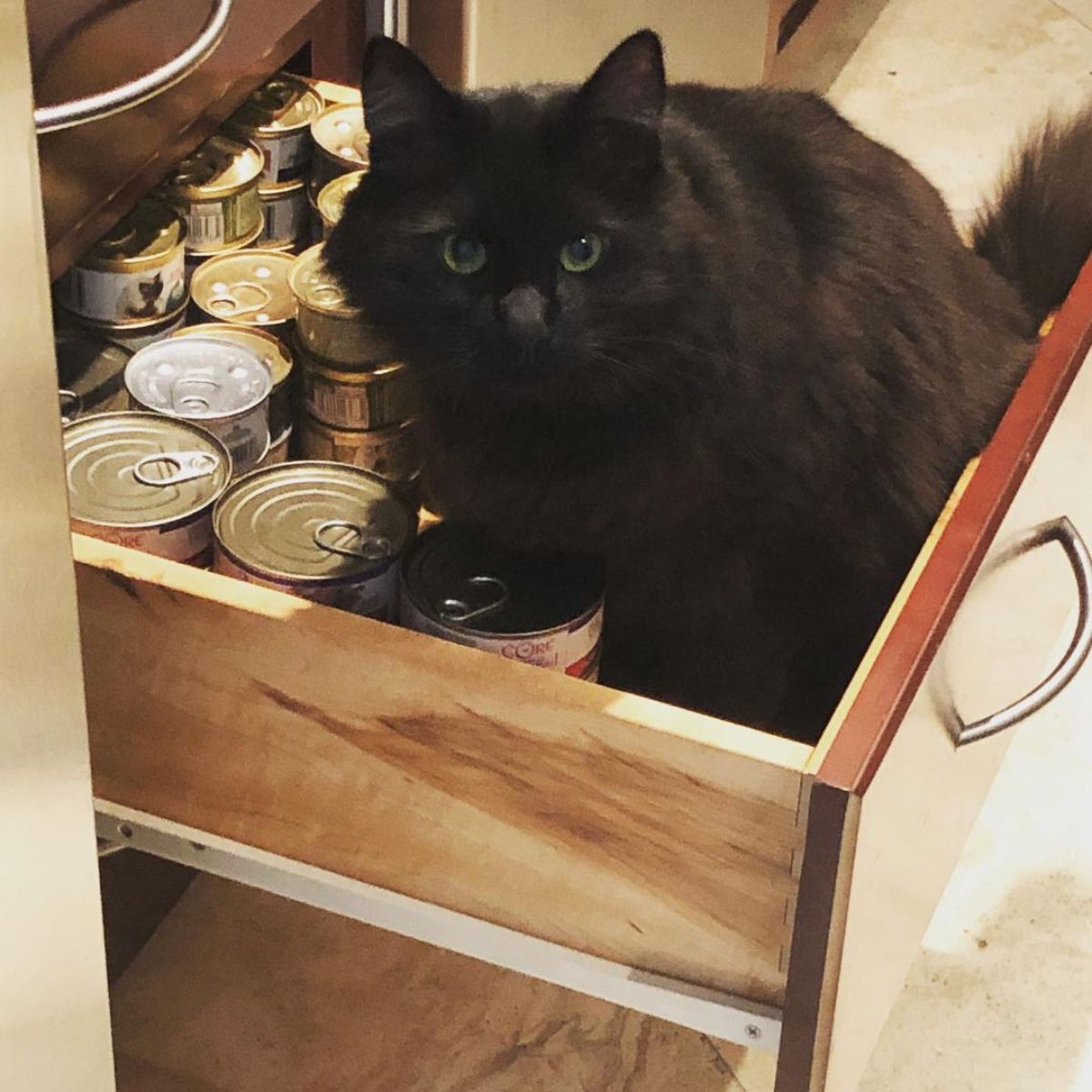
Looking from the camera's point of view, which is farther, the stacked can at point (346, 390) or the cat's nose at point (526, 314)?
the stacked can at point (346, 390)

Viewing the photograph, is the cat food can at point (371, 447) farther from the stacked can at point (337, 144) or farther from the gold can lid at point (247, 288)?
the stacked can at point (337, 144)

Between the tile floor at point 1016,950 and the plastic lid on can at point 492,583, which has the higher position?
the plastic lid on can at point 492,583

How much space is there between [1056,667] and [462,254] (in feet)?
1.34

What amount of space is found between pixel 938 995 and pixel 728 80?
1127mm

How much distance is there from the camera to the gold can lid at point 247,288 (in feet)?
3.89

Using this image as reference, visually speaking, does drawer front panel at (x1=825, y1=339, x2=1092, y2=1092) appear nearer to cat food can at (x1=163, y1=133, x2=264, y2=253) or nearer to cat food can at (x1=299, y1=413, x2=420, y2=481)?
cat food can at (x1=299, y1=413, x2=420, y2=481)

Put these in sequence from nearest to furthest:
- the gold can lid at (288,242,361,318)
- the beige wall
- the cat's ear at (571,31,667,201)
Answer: the cat's ear at (571,31,667,201) < the gold can lid at (288,242,361,318) < the beige wall

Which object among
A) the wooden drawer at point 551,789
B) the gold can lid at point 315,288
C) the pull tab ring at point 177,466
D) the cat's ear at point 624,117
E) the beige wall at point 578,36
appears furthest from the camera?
the beige wall at point 578,36

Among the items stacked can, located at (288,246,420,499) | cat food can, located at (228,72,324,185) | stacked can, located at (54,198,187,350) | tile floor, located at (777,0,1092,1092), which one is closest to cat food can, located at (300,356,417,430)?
stacked can, located at (288,246,420,499)

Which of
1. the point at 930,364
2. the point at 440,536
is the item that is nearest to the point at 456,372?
the point at 440,536

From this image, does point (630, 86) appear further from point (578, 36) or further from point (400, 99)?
point (578, 36)

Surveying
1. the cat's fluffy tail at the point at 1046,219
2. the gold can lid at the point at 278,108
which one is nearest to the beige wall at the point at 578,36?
the gold can lid at the point at 278,108

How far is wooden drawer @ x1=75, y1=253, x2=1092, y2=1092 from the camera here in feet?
2.48

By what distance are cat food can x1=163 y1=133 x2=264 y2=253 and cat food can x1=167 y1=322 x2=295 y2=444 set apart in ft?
0.28
